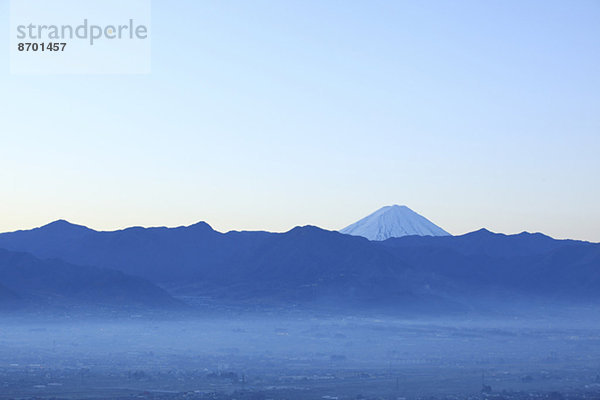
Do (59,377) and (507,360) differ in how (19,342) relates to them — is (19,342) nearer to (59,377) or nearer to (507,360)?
(59,377)

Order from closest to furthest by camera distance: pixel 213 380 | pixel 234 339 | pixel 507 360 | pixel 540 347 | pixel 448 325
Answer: pixel 213 380, pixel 507 360, pixel 540 347, pixel 234 339, pixel 448 325

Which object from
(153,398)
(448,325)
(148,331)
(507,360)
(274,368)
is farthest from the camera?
(448,325)

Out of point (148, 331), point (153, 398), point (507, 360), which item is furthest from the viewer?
point (148, 331)

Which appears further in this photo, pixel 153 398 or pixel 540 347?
pixel 540 347

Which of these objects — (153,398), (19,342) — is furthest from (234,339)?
(153,398)

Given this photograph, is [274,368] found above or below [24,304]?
below

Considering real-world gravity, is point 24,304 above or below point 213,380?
above

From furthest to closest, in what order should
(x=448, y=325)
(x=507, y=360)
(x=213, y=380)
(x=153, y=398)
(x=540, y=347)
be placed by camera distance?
(x=448, y=325) < (x=540, y=347) < (x=507, y=360) < (x=213, y=380) < (x=153, y=398)

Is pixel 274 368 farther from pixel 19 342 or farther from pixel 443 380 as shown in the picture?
pixel 19 342

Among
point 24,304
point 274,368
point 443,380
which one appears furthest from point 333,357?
point 24,304
